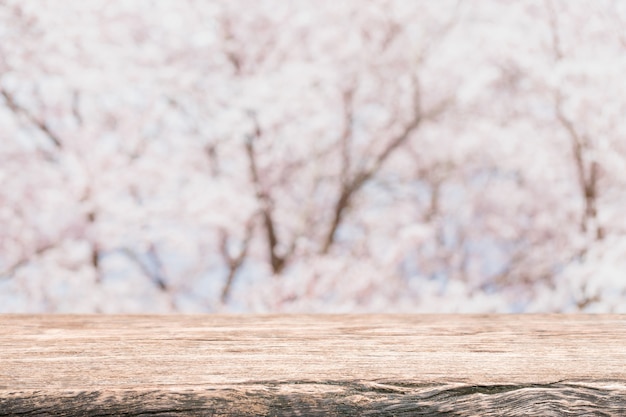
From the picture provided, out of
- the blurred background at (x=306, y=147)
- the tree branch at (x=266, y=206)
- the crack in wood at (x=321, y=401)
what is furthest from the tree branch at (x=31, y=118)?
the crack in wood at (x=321, y=401)

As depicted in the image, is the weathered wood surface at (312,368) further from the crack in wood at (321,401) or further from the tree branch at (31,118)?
the tree branch at (31,118)

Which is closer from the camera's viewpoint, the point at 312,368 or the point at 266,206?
the point at 312,368

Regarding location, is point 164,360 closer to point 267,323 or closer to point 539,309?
point 267,323

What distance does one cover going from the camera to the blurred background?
306cm

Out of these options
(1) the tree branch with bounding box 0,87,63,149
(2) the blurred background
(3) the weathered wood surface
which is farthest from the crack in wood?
(1) the tree branch with bounding box 0,87,63,149

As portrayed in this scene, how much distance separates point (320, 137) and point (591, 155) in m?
1.42

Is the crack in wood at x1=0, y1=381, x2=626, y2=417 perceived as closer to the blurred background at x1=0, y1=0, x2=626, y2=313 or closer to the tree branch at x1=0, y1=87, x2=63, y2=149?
the blurred background at x1=0, y1=0, x2=626, y2=313

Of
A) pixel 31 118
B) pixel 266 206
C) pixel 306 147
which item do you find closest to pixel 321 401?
pixel 266 206

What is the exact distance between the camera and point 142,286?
11.1 feet

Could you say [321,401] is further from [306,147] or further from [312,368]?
[306,147]

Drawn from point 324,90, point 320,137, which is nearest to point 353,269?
point 320,137

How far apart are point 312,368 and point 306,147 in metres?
2.75

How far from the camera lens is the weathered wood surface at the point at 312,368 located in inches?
19.5

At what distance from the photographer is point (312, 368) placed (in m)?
0.59
